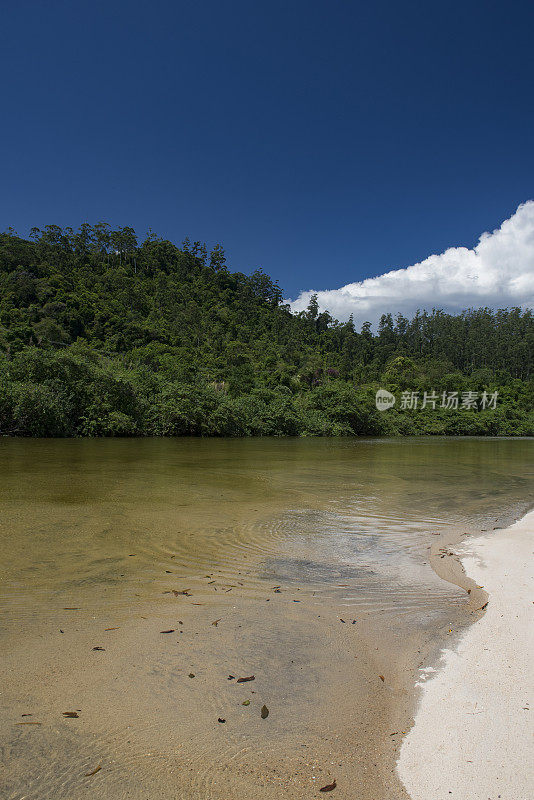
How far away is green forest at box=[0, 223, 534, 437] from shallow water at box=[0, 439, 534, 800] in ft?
66.1

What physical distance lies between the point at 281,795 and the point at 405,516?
19.9 ft

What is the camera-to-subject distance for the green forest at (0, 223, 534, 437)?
27375 millimetres

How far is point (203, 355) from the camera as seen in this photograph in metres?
54.7

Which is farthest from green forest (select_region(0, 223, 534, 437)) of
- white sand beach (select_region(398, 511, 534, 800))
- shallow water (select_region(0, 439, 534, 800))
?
white sand beach (select_region(398, 511, 534, 800))

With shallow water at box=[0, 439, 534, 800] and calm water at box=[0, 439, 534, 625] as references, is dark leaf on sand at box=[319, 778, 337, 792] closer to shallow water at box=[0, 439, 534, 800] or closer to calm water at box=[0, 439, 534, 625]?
shallow water at box=[0, 439, 534, 800]

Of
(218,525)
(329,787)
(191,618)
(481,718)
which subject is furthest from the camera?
(218,525)

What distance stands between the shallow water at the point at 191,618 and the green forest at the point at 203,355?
20.1 meters

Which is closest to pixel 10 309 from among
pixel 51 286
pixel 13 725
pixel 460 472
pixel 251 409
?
pixel 51 286

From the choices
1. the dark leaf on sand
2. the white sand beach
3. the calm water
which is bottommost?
the calm water

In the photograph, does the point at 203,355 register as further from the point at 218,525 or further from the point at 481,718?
the point at 481,718

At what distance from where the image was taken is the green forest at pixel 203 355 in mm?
27375

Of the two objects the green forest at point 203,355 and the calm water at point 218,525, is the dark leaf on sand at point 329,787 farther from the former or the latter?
the green forest at point 203,355

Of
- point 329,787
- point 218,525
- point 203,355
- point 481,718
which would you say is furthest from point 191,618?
point 203,355

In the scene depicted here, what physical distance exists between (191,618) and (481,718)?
213 centimetres
